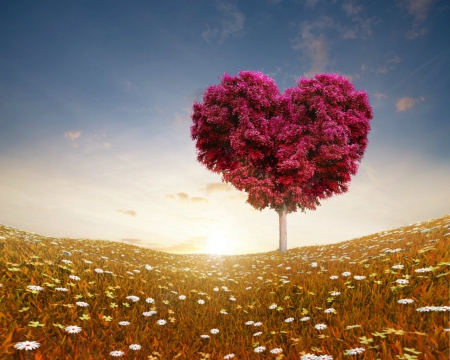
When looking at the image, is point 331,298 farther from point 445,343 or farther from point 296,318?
point 445,343

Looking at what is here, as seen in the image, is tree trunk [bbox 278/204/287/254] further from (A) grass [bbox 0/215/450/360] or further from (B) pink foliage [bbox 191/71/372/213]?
(A) grass [bbox 0/215/450/360]

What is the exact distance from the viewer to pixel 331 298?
6.84 meters

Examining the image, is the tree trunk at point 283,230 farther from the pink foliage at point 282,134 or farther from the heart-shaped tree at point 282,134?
the heart-shaped tree at point 282,134

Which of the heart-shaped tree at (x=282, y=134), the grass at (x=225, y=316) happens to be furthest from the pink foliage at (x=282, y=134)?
the grass at (x=225, y=316)

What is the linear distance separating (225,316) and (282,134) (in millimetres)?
12570

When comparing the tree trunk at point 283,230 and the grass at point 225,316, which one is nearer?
the grass at point 225,316

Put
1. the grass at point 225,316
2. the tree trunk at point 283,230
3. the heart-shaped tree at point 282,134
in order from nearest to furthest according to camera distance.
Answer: the grass at point 225,316 < the heart-shaped tree at point 282,134 < the tree trunk at point 283,230

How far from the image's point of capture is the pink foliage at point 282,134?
712 inches

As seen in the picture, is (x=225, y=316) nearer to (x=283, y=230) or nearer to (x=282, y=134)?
(x=282, y=134)

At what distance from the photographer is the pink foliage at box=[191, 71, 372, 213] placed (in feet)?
59.4

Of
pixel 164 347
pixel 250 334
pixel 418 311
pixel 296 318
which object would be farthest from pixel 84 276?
pixel 418 311

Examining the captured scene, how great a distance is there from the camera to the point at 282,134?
59.2 feet

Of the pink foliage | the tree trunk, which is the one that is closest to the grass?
the pink foliage

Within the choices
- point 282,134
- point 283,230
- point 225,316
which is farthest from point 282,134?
point 225,316
